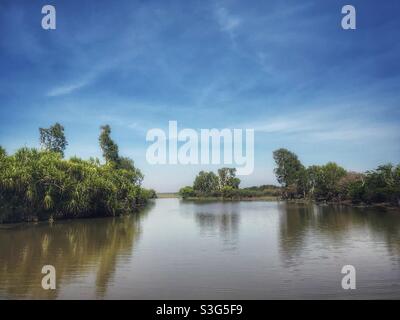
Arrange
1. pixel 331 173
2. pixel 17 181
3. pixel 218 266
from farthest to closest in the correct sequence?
pixel 331 173 < pixel 17 181 < pixel 218 266

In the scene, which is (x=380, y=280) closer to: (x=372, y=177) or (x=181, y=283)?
(x=181, y=283)

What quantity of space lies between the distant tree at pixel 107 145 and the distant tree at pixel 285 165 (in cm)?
3853

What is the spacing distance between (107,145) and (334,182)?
112 feet

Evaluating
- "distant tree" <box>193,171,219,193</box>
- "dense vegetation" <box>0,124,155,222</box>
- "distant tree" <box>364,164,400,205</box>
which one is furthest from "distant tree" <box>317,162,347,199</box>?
"distant tree" <box>193,171,219,193</box>

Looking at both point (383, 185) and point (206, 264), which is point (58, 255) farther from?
point (383, 185)

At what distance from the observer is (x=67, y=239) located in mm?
20875

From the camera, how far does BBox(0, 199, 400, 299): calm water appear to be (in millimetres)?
10102

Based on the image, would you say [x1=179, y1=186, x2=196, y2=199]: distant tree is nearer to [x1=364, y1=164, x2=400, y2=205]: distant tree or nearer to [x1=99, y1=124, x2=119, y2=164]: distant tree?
[x1=99, y1=124, x2=119, y2=164]: distant tree

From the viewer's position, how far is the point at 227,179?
10700 centimetres

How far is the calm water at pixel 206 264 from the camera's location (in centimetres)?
1010

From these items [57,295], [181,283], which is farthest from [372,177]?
[57,295]

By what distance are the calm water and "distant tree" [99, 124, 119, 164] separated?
3046 cm

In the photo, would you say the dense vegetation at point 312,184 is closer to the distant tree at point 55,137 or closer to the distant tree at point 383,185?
the distant tree at point 383,185
